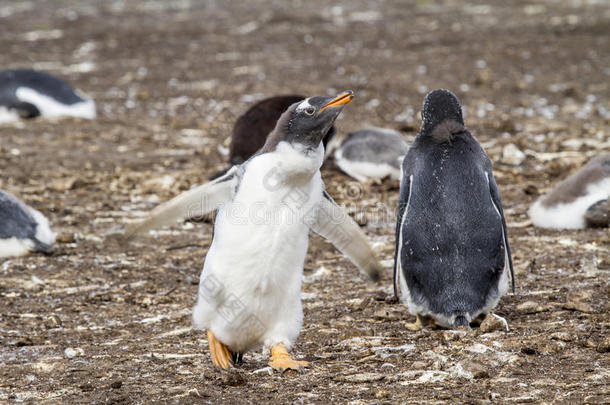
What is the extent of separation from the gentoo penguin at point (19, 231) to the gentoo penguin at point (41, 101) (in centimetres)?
444

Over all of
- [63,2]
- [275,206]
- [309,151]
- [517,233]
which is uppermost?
[309,151]

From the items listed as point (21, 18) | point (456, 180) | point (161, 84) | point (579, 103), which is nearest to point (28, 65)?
point (161, 84)

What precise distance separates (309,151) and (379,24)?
12481 mm

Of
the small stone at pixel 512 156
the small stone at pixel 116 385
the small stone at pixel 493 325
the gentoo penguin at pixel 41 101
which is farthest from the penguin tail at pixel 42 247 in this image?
the gentoo penguin at pixel 41 101

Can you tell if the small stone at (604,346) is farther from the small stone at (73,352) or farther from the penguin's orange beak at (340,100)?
the small stone at (73,352)

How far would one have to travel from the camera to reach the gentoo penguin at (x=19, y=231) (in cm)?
557

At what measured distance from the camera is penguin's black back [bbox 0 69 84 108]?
33.0 ft

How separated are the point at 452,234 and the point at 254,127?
3.27 m

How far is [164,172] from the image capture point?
783 centimetres

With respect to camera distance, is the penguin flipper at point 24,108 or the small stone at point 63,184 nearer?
the small stone at point 63,184

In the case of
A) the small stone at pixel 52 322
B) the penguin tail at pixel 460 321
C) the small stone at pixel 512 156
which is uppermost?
the penguin tail at pixel 460 321

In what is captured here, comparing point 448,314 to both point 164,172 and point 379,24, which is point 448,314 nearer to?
point 164,172

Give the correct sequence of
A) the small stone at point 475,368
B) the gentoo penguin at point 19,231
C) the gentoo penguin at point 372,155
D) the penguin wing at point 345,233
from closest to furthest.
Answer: the small stone at point 475,368, the penguin wing at point 345,233, the gentoo penguin at point 19,231, the gentoo penguin at point 372,155

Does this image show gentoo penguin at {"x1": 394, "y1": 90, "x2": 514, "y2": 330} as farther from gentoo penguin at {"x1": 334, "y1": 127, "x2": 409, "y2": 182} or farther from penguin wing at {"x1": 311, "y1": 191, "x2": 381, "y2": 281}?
gentoo penguin at {"x1": 334, "y1": 127, "x2": 409, "y2": 182}
